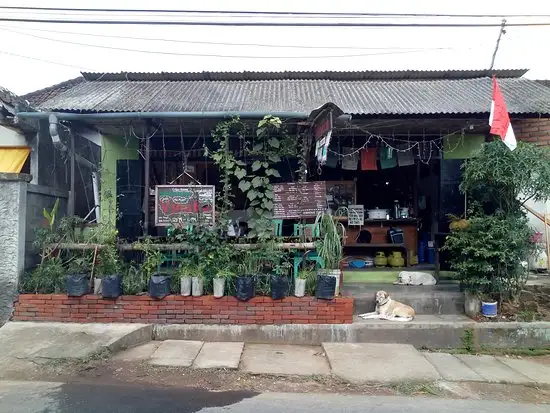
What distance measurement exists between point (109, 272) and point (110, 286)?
0.34 metres

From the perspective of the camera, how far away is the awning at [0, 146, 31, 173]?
731 centimetres

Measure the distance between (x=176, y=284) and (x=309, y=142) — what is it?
3.07 m

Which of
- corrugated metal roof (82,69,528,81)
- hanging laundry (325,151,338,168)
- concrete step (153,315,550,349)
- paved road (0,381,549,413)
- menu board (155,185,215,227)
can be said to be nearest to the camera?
paved road (0,381,549,413)

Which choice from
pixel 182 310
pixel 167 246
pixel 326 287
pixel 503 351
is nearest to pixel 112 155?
pixel 167 246

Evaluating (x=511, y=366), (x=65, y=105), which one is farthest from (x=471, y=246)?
(x=65, y=105)

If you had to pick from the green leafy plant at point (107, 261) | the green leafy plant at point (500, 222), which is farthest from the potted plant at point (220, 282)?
the green leafy plant at point (500, 222)

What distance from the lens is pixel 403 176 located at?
10555 mm

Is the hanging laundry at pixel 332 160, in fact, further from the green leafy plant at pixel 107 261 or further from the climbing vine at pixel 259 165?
the green leafy plant at pixel 107 261

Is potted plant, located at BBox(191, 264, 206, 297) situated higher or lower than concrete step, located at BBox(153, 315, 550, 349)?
higher

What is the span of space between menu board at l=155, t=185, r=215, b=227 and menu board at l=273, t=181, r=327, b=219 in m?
1.06

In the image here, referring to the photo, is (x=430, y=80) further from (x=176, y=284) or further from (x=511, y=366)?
(x=176, y=284)

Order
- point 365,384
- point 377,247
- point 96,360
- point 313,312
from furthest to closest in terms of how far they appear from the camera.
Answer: point 377,247, point 313,312, point 96,360, point 365,384

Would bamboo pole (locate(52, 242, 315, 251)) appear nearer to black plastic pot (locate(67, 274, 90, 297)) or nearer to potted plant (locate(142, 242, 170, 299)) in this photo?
potted plant (locate(142, 242, 170, 299))

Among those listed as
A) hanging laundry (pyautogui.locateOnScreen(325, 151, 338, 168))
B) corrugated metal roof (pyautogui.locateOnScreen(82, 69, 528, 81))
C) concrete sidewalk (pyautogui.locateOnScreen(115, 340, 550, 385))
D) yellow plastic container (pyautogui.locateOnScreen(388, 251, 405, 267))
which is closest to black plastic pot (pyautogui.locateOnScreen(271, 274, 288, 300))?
concrete sidewalk (pyautogui.locateOnScreen(115, 340, 550, 385))
